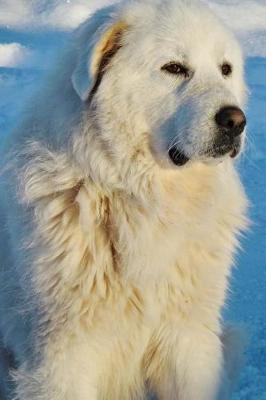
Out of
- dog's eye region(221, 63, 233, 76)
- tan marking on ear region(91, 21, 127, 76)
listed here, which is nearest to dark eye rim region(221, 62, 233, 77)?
dog's eye region(221, 63, 233, 76)

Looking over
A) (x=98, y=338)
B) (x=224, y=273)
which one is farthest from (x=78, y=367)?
(x=224, y=273)

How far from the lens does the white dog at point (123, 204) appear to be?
10.1ft

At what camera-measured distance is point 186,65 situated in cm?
311

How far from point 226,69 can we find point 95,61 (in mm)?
701

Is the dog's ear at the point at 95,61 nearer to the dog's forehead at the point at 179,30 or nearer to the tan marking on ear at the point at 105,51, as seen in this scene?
the tan marking on ear at the point at 105,51

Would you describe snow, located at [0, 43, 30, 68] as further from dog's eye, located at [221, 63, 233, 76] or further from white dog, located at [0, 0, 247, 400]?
dog's eye, located at [221, 63, 233, 76]

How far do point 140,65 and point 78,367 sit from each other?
1.40 metres

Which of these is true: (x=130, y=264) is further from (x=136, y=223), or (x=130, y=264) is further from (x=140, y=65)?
(x=140, y=65)

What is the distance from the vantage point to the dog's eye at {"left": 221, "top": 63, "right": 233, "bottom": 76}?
3.29 meters

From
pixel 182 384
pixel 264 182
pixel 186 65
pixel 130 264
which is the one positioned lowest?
pixel 264 182

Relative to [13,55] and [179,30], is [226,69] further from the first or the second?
[13,55]

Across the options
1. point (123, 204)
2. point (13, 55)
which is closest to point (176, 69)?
Result: point (123, 204)

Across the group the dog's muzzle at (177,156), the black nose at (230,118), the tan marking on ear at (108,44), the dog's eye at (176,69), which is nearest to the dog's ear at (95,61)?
the tan marking on ear at (108,44)

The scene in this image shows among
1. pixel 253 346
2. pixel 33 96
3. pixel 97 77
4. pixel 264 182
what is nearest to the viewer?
pixel 97 77
